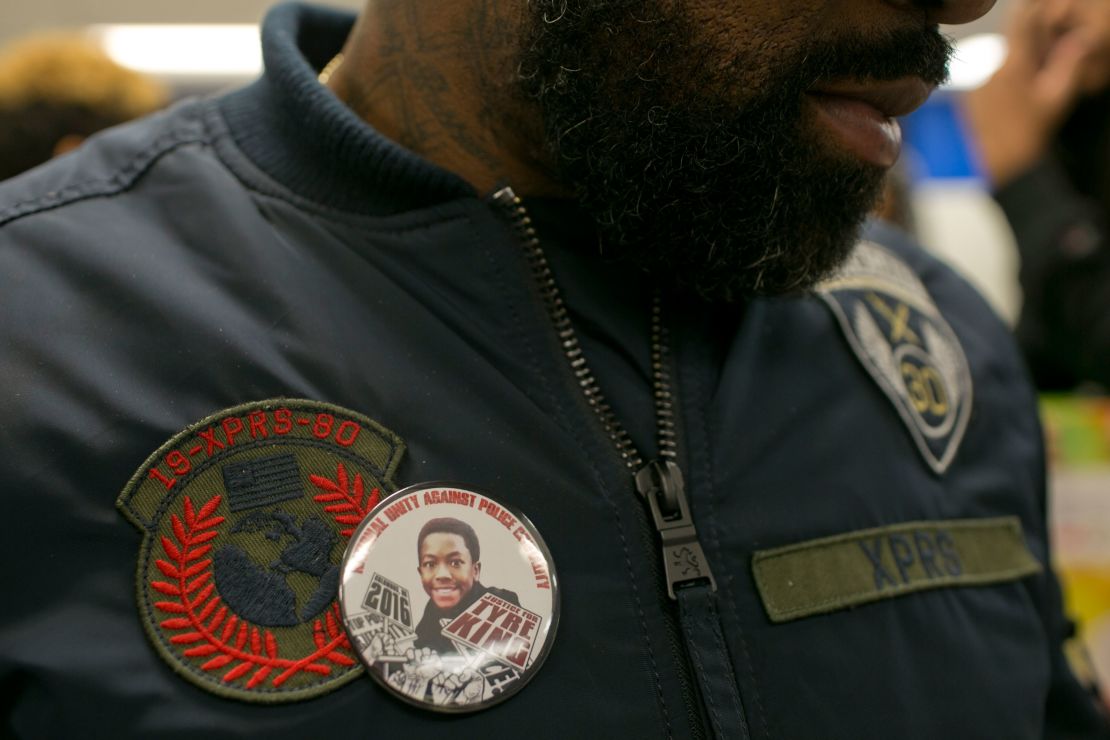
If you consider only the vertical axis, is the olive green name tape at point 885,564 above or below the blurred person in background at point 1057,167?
below

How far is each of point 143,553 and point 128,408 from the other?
0.09 meters

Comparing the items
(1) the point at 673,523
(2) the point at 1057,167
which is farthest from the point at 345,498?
(2) the point at 1057,167

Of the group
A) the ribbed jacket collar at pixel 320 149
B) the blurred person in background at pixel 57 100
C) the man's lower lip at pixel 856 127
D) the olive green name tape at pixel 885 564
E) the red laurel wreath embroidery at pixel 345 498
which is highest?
the blurred person in background at pixel 57 100

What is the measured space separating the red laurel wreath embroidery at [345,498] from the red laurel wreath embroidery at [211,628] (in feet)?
0.20

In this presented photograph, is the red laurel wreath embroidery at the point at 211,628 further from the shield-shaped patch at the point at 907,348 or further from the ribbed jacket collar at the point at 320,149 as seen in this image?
the shield-shaped patch at the point at 907,348

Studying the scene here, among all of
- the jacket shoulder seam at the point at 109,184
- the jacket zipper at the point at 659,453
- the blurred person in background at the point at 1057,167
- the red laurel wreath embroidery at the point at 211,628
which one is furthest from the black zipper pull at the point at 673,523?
the blurred person in background at the point at 1057,167

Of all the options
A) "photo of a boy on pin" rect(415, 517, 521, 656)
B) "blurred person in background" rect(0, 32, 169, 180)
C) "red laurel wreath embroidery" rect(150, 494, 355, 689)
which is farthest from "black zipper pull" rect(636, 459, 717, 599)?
"blurred person in background" rect(0, 32, 169, 180)

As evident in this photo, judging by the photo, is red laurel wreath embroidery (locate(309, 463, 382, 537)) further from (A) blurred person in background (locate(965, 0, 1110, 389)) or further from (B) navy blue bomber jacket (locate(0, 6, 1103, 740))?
(A) blurred person in background (locate(965, 0, 1110, 389))

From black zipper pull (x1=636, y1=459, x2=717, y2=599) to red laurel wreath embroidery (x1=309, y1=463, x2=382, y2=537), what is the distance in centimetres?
18

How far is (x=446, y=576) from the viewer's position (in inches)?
24.0

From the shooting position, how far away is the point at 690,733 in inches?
24.5

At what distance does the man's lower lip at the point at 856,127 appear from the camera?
0.70 m

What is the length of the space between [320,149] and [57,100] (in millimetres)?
1022

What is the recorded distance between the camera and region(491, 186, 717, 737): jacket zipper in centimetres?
65
